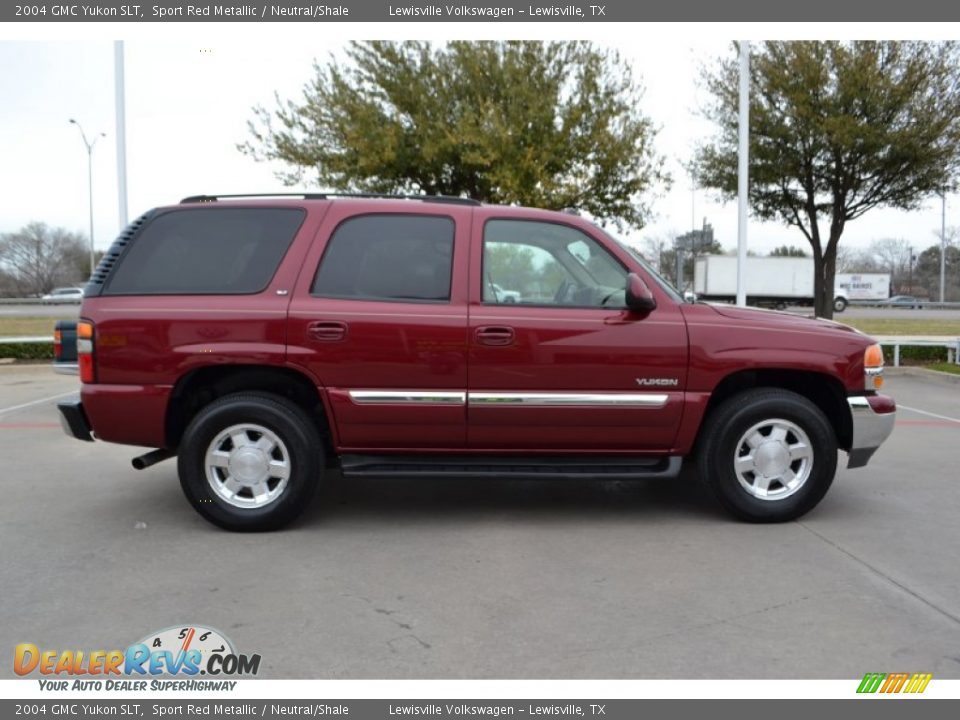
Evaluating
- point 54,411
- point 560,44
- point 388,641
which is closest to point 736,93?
point 560,44

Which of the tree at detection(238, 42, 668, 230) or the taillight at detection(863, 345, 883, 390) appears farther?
the tree at detection(238, 42, 668, 230)

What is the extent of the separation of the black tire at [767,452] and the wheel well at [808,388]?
0.47 ft

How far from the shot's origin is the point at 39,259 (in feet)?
251

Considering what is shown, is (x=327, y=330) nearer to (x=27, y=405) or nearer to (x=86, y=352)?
(x=86, y=352)

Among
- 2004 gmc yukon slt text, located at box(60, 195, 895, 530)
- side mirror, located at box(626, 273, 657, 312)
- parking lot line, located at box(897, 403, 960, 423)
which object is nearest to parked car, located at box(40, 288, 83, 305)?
parking lot line, located at box(897, 403, 960, 423)

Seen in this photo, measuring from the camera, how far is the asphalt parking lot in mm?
3189

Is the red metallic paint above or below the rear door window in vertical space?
below

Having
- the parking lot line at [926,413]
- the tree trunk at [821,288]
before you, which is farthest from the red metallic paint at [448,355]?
the tree trunk at [821,288]

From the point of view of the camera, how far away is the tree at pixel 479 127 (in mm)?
14422

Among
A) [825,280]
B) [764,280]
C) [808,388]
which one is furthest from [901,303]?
[808,388]

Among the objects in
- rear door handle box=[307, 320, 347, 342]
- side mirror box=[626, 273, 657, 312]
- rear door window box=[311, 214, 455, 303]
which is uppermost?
rear door window box=[311, 214, 455, 303]

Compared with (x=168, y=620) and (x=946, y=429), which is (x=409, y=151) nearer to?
(x=946, y=429)

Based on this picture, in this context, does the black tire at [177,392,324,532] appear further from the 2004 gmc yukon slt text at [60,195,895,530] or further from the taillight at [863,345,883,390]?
the taillight at [863,345,883,390]

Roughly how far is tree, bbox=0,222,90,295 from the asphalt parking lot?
78.0 meters
